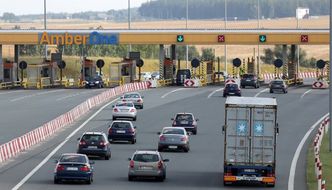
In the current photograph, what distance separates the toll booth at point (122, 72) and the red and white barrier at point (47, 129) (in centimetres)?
1175

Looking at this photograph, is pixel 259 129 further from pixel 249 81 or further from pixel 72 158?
pixel 249 81

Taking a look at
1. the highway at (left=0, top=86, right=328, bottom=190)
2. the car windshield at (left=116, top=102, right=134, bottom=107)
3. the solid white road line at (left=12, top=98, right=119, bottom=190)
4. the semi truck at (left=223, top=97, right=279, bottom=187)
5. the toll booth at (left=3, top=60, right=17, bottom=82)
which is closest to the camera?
the semi truck at (left=223, top=97, right=279, bottom=187)

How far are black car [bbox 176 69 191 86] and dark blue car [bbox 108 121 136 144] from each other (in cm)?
5377

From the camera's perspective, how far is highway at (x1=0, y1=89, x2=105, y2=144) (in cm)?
7056

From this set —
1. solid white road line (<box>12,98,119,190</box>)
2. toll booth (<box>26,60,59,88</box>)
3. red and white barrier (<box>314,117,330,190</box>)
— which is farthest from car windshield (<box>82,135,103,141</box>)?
toll booth (<box>26,60,59,88</box>)

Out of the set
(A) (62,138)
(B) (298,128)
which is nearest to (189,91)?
(B) (298,128)

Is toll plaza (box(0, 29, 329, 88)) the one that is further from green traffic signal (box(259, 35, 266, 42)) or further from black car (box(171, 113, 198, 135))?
→ black car (box(171, 113, 198, 135))

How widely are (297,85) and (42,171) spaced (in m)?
71.4

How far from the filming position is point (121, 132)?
60219mm

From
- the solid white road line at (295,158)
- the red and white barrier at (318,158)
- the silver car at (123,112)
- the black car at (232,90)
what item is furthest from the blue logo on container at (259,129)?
the black car at (232,90)

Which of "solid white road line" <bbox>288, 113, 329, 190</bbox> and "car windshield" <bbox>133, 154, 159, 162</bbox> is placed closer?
"car windshield" <bbox>133, 154, 159, 162</bbox>

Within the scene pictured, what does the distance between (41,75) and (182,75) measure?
13.4 meters

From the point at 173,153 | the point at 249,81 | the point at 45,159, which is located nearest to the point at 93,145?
the point at 45,159

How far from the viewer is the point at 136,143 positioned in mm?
61000
